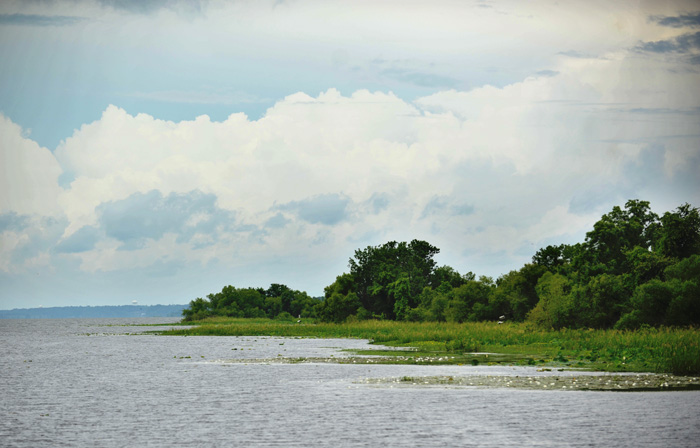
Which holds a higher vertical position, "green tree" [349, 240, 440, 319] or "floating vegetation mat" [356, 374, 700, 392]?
"green tree" [349, 240, 440, 319]

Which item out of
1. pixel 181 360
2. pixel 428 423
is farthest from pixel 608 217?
pixel 428 423

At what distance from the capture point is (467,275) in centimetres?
16162

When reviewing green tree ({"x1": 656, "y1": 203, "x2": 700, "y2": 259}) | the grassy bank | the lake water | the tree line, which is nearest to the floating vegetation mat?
the lake water

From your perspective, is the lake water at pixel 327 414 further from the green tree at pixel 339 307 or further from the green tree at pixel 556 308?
the green tree at pixel 339 307

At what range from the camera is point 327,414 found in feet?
122

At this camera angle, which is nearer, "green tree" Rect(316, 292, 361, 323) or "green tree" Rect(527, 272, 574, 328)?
"green tree" Rect(527, 272, 574, 328)

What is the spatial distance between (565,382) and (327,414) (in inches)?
645

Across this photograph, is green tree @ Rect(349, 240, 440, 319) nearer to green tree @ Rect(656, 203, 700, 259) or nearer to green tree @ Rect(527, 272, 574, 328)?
green tree @ Rect(527, 272, 574, 328)

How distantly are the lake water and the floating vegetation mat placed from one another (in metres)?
1.37

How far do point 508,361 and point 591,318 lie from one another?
82.9 ft

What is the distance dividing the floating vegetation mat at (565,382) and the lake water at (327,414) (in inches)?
53.9

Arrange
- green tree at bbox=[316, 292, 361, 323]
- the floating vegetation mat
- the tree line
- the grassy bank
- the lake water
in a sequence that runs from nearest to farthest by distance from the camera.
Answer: the lake water < the floating vegetation mat < the grassy bank < the tree line < green tree at bbox=[316, 292, 361, 323]

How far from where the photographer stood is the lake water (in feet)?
100.0

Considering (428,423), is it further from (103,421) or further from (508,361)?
(508,361)
